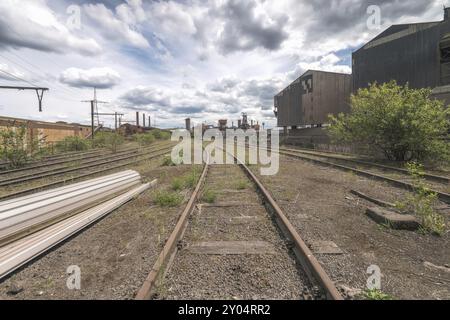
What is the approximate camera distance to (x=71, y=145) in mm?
25094

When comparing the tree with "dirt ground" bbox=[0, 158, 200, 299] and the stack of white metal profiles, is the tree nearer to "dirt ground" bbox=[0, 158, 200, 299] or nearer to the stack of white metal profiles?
"dirt ground" bbox=[0, 158, 200, 299]

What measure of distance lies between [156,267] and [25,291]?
4.41 feet

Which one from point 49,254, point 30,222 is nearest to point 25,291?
point 49,254

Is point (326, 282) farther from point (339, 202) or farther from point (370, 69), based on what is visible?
point (370, 69)

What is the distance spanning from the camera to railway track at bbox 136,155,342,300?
2287mm

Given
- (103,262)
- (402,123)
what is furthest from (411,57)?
(103,262)

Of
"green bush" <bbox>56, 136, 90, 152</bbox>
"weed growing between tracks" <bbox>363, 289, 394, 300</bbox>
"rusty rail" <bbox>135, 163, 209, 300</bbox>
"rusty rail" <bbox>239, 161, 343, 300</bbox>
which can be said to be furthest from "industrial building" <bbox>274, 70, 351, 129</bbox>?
"weed growing between tracks" <bbox>363, 289, 394, 300</bbox>

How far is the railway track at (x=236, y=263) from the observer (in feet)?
7.50

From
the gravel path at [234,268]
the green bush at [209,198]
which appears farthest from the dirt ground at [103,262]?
the green bush at [209,198]

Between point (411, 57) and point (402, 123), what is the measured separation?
1399cm

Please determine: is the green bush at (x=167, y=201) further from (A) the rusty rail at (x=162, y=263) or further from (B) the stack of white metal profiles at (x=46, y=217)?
(A) the rusty rail at (x=162, y=263)

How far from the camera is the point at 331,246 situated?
10.5ft

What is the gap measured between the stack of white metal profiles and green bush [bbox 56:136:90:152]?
2317 cm

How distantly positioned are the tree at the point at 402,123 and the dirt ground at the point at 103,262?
36.3ft
